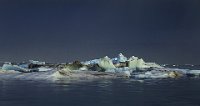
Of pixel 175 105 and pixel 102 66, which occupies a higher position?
pixel 102 66

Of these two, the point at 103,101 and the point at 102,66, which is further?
the point at 102,66

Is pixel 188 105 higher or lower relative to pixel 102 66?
lower

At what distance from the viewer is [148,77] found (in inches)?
3036

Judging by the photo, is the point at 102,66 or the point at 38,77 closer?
the point at 38,77

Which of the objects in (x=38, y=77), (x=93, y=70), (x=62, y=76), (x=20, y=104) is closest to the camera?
(x=20, y=104)

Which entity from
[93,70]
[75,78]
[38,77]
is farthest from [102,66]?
[38,77]

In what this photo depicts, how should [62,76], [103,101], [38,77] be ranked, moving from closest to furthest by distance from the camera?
1. [103,101]
2. [38,77]
3. [62,76]

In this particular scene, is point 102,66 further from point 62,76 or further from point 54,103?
point 54,103

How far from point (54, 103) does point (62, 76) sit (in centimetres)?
4060

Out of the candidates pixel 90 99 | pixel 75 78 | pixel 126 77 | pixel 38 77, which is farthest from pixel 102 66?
pixel 90 99

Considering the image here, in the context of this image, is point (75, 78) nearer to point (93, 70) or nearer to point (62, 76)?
point (62, 76)

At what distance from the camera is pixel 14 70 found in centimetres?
8262

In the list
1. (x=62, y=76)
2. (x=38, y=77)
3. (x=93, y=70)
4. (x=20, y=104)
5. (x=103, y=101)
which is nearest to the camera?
(x=20, y=104)

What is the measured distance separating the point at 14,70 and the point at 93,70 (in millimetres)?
14602
